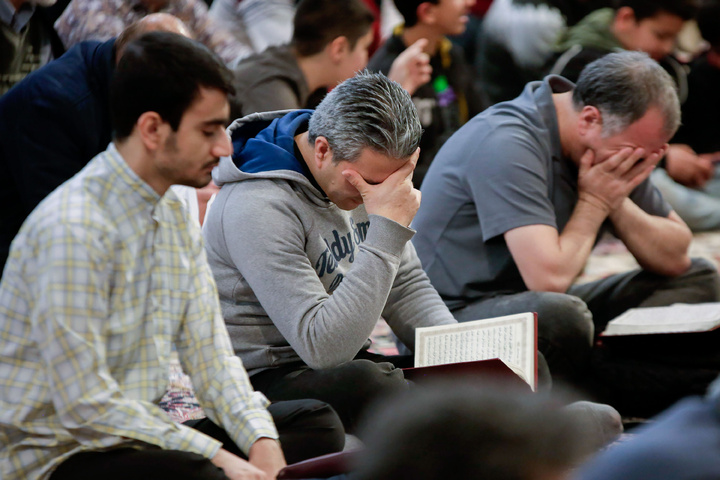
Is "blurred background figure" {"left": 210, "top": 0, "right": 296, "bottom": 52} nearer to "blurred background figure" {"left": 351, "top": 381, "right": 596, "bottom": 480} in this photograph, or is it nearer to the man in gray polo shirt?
the man in gray polo shirt

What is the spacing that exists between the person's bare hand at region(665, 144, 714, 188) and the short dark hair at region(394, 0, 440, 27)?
1.30 meters

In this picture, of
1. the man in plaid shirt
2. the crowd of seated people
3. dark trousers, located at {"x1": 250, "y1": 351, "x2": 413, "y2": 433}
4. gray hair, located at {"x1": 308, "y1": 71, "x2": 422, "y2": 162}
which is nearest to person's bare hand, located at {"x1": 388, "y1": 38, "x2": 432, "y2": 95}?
the crowd of seated people

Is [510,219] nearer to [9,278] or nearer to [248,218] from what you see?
[248,218]

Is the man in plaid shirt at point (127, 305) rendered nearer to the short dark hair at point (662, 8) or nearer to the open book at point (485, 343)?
the open book at point (485, 343)

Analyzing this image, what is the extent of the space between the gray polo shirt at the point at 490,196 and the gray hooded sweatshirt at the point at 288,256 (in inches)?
19.7

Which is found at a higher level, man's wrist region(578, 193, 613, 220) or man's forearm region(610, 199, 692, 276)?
man's wrist region(578, 193, 613, 220)

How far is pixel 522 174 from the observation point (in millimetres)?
2664

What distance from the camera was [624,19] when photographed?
4332 millimetres

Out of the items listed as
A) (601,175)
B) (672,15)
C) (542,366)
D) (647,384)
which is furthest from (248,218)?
(672,15)

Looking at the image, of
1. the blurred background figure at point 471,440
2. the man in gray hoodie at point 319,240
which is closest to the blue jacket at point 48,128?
the man in gray hoodie at point 319,240

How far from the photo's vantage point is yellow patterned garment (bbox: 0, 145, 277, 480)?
1.52m

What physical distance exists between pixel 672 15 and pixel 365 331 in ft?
9.21

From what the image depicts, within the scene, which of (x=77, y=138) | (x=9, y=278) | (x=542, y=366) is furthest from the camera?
(x=77, y=138)

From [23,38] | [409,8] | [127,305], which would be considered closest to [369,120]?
[127,305]
